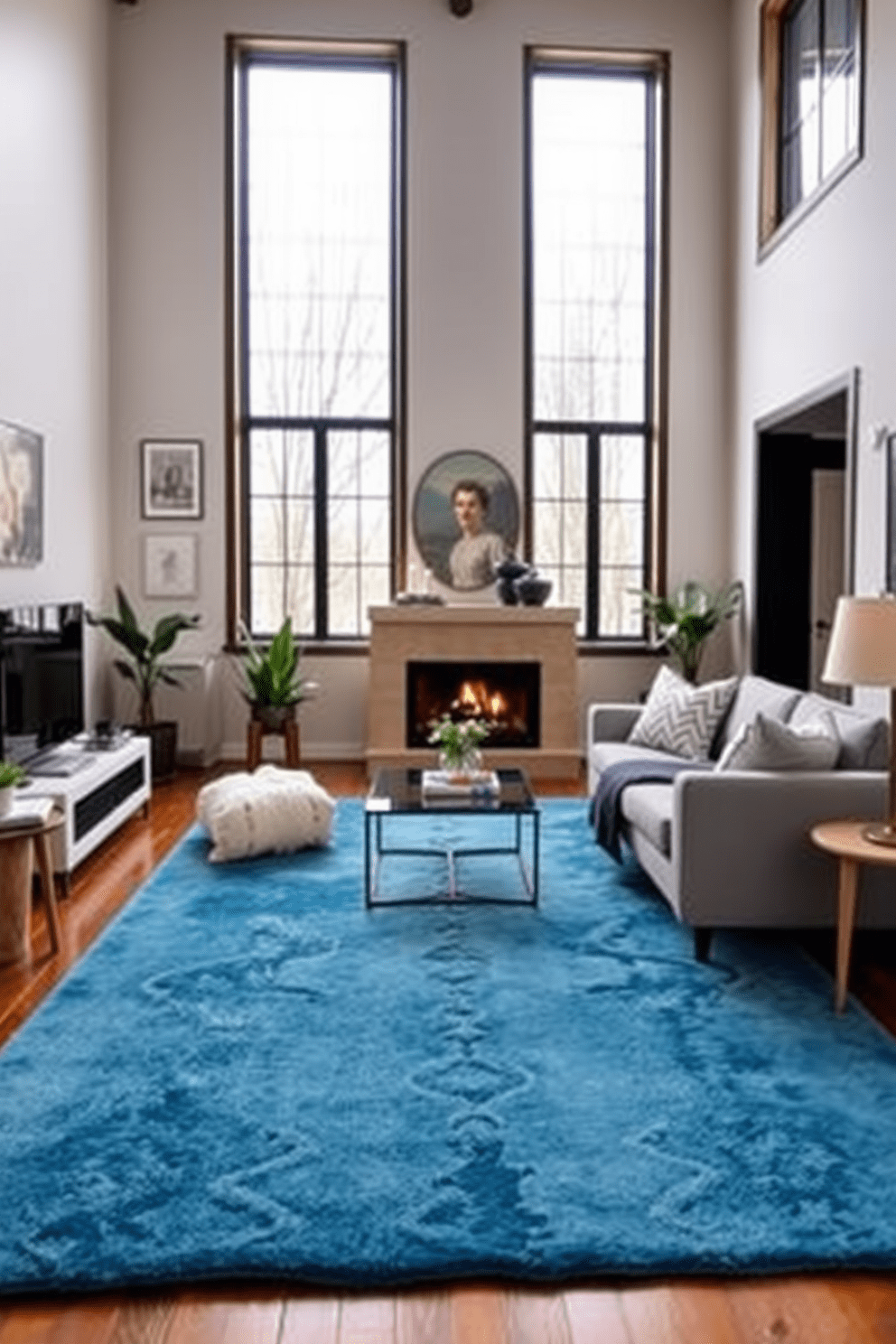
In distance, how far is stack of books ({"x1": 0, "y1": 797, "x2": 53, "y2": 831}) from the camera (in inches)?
144

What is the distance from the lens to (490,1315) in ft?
6.40

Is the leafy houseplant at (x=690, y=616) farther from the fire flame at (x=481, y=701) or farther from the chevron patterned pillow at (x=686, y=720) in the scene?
the chevron patterned pillow at (x=686, y=720)

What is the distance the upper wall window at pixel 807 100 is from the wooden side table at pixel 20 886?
A: 476 centimetres

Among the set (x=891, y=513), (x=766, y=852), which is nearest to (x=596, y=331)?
(x=891, y=513)

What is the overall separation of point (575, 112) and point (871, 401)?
3989mm

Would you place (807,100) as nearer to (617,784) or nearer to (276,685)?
(617,784)

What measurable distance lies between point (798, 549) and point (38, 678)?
4.76 meters

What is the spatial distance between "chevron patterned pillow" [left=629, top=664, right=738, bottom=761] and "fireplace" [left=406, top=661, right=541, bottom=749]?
6.73 ft

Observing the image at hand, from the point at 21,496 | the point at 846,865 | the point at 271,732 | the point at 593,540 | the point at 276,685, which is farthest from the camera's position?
the point at 593,540

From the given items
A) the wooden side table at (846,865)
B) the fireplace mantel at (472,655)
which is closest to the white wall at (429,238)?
the fireplace mantel at (472,655)

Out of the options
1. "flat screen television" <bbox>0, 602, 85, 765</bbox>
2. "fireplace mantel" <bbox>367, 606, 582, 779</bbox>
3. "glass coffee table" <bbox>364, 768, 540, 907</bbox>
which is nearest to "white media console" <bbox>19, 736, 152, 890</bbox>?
"flat screen television" <bbox>0, 602, 85, 765</bbox>

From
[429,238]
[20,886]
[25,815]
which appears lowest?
[20,886]

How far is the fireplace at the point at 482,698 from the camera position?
297 inches

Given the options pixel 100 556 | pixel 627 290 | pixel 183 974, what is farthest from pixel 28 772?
pixel 627 290
